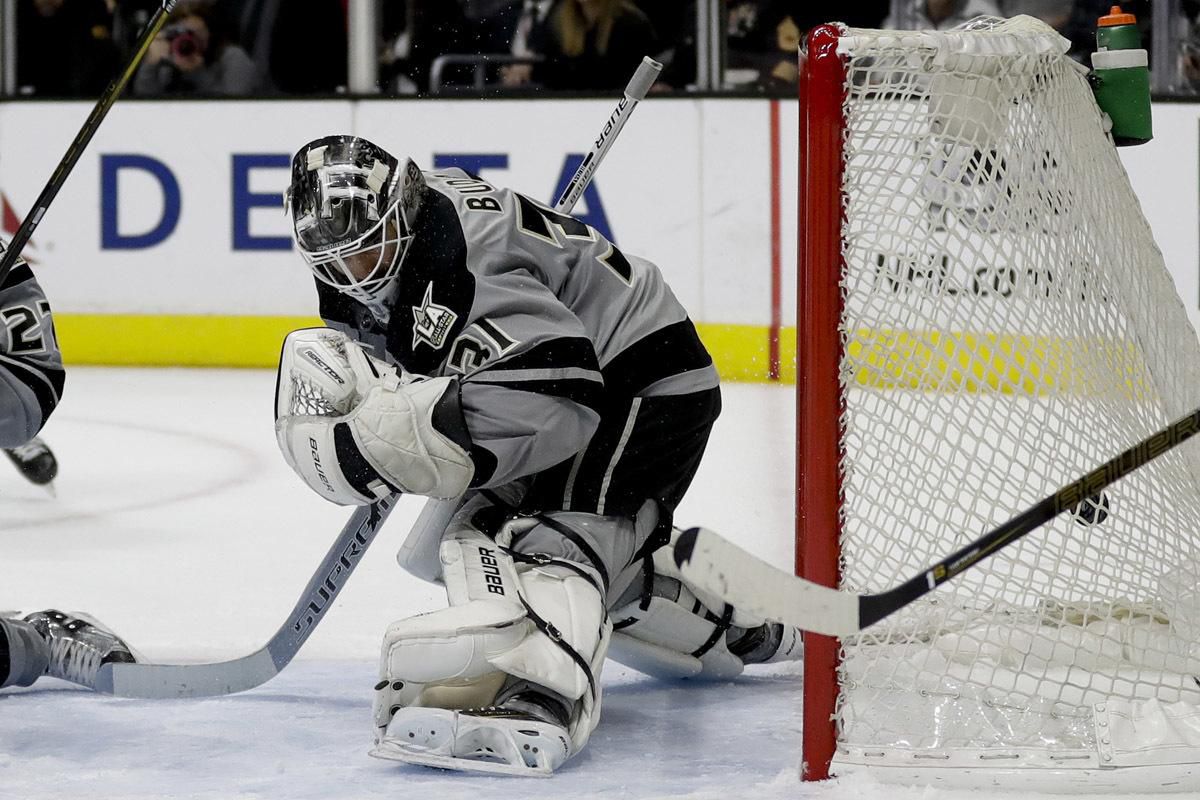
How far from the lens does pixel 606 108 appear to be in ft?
18.1

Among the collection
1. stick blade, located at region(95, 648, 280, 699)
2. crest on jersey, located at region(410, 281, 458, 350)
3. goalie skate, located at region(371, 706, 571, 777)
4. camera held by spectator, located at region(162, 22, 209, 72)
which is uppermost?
camera held by spectator, located at region(162, 22, 209, 72)

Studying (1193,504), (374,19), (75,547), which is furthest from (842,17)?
(1193,504)

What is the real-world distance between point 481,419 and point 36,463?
218cm

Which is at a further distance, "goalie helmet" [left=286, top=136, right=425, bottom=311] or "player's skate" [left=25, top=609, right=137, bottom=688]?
"player's skate" [left=25, top=609, right=137, bottom=688]

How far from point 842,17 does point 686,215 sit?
2.59 ft

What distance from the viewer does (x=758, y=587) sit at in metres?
1.55

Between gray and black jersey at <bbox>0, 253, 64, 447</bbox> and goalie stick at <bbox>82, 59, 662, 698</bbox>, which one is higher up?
gray and black jersey at <bbox>0, 253, 64, 447</bbox>

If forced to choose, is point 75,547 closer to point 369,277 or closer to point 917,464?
point 369,277

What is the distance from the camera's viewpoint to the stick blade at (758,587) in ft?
4.97

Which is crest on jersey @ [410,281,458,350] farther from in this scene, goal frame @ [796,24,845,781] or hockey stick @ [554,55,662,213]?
hockey stick @ [554,55,662,213]

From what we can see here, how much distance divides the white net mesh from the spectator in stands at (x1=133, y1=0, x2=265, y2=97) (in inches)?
173

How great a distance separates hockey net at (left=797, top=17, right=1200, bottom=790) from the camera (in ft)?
5.98

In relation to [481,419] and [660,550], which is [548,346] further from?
[660,550]

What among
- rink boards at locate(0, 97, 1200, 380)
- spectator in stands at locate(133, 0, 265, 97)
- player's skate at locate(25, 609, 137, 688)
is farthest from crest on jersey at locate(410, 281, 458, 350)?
spectator in stands at locate(133, 0, 265, 97)
